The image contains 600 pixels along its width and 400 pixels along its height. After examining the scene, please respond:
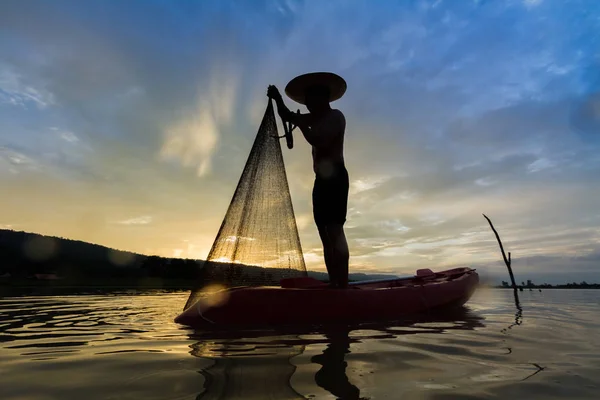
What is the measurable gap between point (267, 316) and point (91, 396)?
271 cm

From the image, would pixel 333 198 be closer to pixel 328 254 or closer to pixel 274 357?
pixel 328 254

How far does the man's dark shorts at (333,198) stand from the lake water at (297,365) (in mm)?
1970

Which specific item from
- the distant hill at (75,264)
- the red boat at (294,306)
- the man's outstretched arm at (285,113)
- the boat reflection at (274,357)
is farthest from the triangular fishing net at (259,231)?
the distant hill at (75,264)

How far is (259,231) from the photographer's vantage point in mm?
5645

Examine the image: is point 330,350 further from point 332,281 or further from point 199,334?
point 332,281

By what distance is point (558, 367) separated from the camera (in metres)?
2.55

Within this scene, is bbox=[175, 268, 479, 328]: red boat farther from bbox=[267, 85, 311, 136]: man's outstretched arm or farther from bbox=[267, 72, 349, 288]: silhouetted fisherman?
bbox=[267, 85, 311, 136]: man's outstretched arm

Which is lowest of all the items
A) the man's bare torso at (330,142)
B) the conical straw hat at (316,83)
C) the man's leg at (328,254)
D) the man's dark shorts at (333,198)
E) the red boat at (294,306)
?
the red boat at (294,306)

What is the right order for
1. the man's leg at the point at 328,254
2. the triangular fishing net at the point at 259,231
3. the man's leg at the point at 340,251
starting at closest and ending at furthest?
the triangular fishing net at the point at 259,231, the man's leg at the point at 340,251, the man's leg at the point at 328,254

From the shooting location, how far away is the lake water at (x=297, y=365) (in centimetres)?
194

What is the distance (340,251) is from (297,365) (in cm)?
307

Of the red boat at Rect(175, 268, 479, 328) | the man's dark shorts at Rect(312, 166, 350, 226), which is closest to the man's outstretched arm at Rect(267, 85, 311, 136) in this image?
the man's dark shorts at Rect(312, 166, 350, 226)

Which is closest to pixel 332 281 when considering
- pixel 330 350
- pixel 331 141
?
pixel 331 141

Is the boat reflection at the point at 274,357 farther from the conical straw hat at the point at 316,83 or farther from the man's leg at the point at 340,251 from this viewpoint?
the conical straw hat at the point at 316,83
